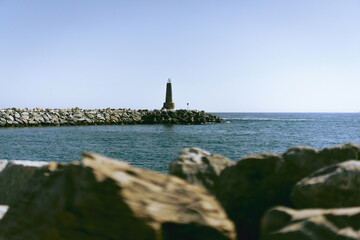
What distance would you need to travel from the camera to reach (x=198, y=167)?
11.4 feet

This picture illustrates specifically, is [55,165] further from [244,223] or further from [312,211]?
[312,211]

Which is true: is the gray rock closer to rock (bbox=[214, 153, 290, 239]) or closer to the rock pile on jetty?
the rock pile on jetty

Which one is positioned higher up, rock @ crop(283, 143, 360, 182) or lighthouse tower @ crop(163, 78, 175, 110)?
lighthouse tower @ crop(163, 78, 175, 110)

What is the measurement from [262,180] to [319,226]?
106cm

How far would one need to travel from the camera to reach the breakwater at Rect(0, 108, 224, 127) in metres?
43.0

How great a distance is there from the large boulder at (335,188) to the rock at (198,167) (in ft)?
3.28

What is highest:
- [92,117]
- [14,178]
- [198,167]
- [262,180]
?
[92,117]

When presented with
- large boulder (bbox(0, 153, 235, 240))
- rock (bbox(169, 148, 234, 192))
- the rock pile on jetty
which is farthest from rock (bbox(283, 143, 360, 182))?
large boulder (bbox(0, 153, 235, 240))

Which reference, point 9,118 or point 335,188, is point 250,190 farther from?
point 9,118

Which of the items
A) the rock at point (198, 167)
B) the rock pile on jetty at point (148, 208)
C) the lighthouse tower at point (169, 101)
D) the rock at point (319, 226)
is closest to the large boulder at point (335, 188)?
the rock pile on jetty at point (148, 208)

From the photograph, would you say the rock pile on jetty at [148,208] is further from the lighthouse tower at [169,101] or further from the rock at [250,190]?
the lighthouse tower at [169,101]

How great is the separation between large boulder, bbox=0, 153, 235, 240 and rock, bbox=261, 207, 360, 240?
1.25 ft

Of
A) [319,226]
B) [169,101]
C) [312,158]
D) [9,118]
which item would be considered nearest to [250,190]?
[312,158]

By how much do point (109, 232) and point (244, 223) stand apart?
56.8 inches
